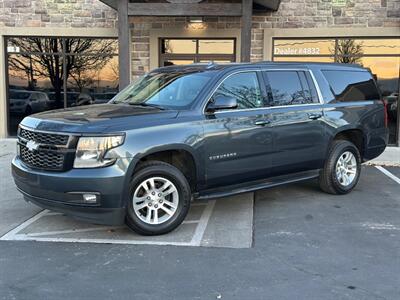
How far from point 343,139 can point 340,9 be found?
584cm

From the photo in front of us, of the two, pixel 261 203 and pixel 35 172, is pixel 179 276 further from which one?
pixel 261 203

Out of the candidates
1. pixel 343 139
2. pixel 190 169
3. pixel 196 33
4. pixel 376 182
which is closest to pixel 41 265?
pixel 190 169

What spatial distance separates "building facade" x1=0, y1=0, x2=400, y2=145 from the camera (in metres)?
12.2

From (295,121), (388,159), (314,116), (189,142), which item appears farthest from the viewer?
(388,159)

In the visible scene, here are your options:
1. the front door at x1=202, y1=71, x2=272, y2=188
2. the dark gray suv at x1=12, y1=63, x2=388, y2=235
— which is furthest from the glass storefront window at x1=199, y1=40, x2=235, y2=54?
the front door at x1=202, y1=71, x2=272, y2=188

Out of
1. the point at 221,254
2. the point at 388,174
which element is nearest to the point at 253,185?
the point at 221,254

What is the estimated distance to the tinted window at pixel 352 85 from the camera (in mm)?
7246

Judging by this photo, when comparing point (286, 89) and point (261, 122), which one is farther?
point (286, 89)

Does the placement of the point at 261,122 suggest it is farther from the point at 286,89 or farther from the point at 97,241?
the point at 97,241

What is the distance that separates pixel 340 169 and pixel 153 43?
271 inches

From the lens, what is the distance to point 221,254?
487 cm

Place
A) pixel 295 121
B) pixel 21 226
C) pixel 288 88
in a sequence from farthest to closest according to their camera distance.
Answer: pixel 288 88
pixel 295 121
pixel 21 226

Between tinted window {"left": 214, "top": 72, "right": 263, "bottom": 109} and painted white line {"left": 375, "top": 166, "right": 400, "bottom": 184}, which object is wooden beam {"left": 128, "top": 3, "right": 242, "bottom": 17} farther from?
tinted window {"left": 214, "top": 72, "right": 263, "bottom": 109}

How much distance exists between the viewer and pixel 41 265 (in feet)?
15.0
